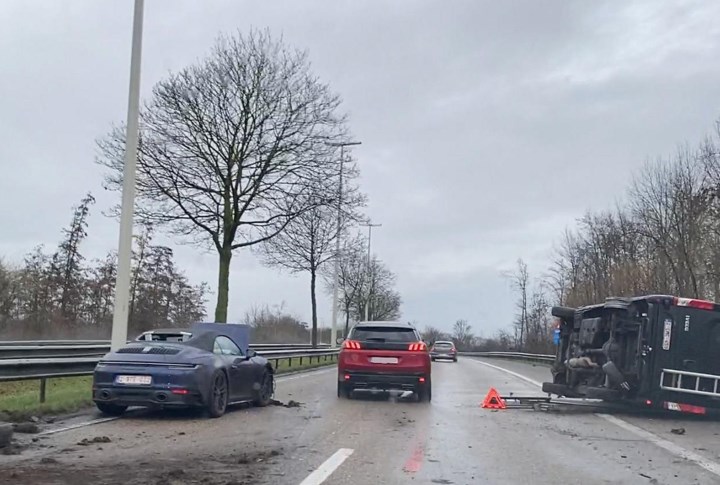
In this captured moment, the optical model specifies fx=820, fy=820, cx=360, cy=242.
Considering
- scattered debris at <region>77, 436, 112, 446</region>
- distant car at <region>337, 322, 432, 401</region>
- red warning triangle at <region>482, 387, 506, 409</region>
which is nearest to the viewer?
scattered debris at <region>77, 436, 112, 446</region>

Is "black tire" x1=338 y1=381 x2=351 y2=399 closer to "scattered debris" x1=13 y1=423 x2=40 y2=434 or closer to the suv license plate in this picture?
the suv license plate

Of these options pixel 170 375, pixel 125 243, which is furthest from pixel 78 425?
pixel 125 243

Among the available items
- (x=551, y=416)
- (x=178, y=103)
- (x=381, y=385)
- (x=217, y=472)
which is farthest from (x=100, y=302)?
(x=217, y=472)

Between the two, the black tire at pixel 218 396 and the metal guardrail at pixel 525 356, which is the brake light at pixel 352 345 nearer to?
the black tire at pixel 218 396

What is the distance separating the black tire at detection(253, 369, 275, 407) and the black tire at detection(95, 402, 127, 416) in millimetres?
2642

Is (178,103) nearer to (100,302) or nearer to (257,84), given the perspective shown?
(257,84)

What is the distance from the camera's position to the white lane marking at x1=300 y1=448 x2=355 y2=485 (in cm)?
741

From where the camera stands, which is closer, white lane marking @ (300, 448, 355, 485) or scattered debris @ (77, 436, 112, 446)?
white lane marking @ (300, 448, 355, 485)

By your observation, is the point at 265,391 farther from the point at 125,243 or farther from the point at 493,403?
the point at 493,403

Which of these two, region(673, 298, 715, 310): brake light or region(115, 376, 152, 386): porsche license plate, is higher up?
region(673, 298, 715, 310): brake light

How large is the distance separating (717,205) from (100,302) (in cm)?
3215

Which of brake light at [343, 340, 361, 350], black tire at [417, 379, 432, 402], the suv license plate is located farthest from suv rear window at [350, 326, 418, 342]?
black tire at [417, 379, 432, 402]

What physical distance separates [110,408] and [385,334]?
243 inches

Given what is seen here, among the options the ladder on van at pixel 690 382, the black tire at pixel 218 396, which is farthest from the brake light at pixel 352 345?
the ladder on van at pixel 690 382
